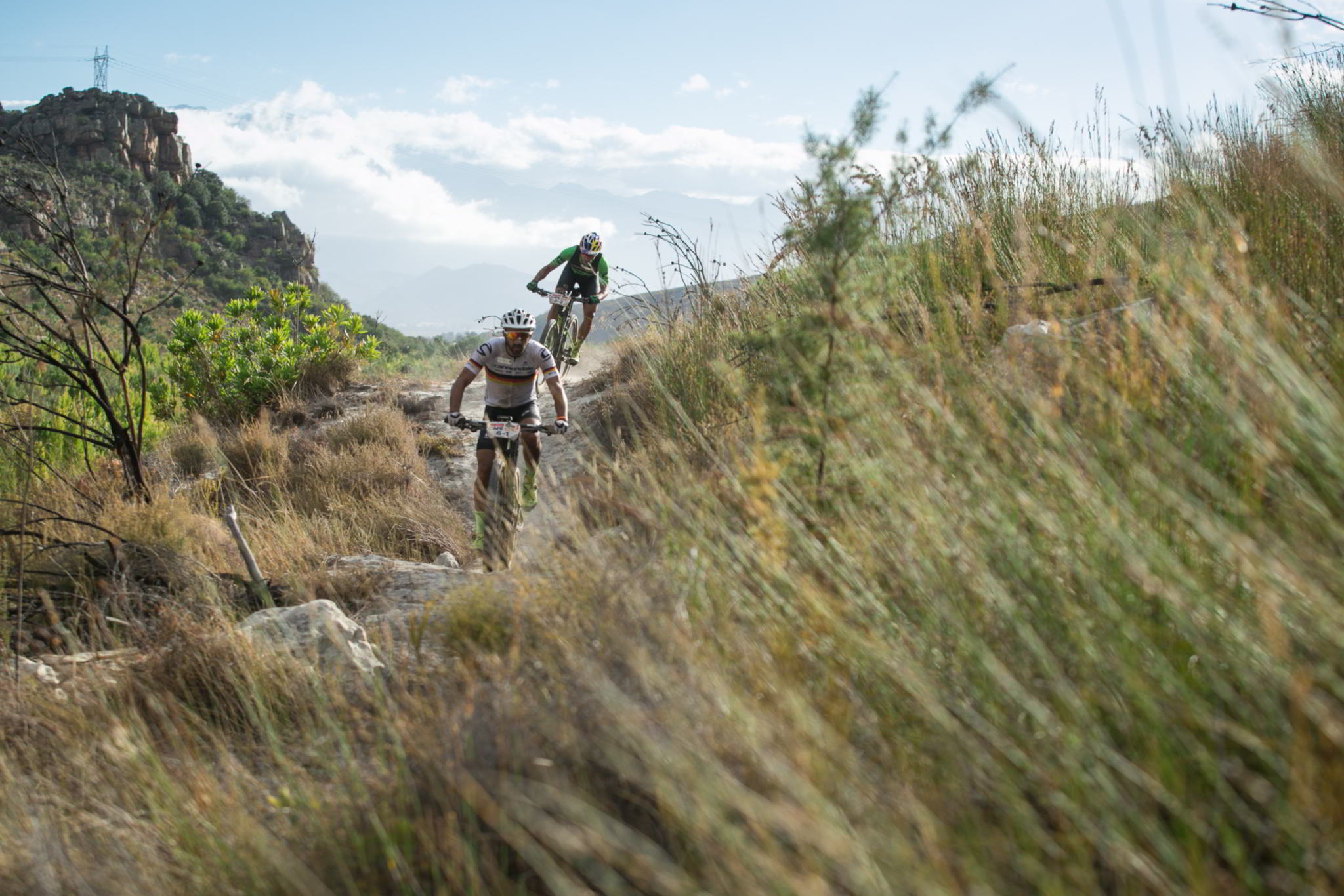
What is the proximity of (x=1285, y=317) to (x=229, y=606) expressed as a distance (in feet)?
16.6

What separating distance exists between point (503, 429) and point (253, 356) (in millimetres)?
7904

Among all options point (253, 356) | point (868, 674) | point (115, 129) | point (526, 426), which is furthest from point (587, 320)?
point (115, 129)

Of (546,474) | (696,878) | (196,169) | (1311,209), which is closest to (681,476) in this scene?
(546,474)

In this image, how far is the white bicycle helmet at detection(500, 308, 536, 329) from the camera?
7031 mm

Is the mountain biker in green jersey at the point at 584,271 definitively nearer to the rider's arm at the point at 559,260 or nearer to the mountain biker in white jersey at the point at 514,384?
the rider's arm at the point at 559,260

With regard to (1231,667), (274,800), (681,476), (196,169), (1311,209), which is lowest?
(274,800)

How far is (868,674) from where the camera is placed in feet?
6.69

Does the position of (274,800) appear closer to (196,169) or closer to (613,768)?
(613,768)

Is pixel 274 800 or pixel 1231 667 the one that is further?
pixel 274 800

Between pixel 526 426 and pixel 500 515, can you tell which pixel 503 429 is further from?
pixel 500 515

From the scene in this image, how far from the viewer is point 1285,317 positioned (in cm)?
277

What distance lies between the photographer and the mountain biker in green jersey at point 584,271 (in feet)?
36.8

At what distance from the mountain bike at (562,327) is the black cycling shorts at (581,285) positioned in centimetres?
4

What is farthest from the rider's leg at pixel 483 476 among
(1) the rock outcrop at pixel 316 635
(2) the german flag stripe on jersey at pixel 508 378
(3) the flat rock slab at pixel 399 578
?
(1) the rock outcrop at pixel 316 635
